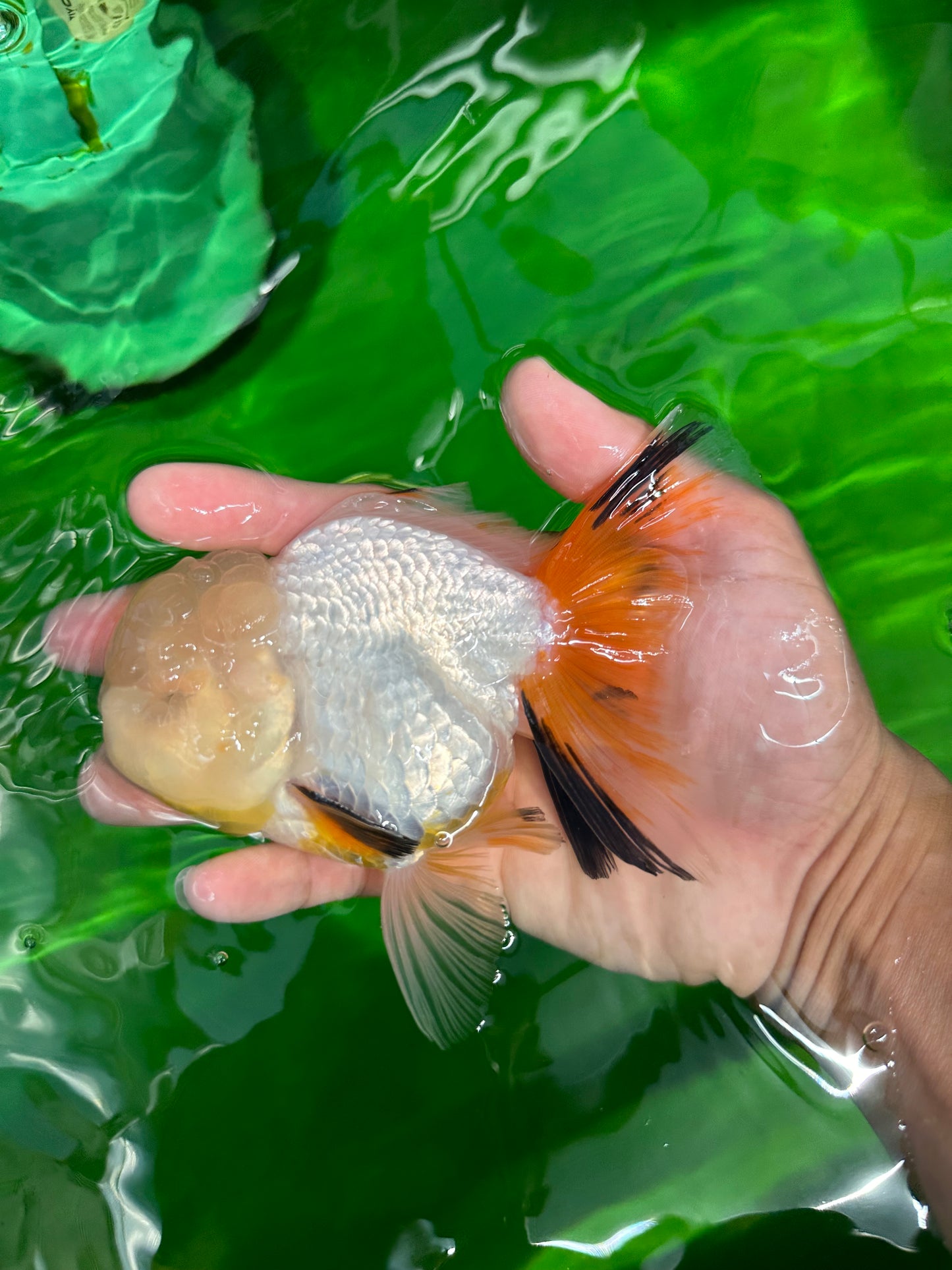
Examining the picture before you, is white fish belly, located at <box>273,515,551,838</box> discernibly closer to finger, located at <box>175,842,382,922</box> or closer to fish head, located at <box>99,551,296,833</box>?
fish head, located at <box>99,551,296,833</box>

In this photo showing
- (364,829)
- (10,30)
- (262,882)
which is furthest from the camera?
(10,30)

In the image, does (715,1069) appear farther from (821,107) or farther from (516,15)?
(516,15)

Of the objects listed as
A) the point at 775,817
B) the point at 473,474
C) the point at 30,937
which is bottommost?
the point at 775,817

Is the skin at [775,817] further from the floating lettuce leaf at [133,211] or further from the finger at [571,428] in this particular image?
the floating lettuce leaf at [133,211]

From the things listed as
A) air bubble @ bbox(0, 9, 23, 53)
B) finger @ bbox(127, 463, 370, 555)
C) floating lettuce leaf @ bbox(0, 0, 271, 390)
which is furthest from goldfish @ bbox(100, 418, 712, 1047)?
air bubble @ bbox(0, 9, 23, 53)

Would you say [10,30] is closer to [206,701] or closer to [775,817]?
[206,701]

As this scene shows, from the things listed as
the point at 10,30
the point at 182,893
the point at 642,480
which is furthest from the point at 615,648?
the point at 10,30
